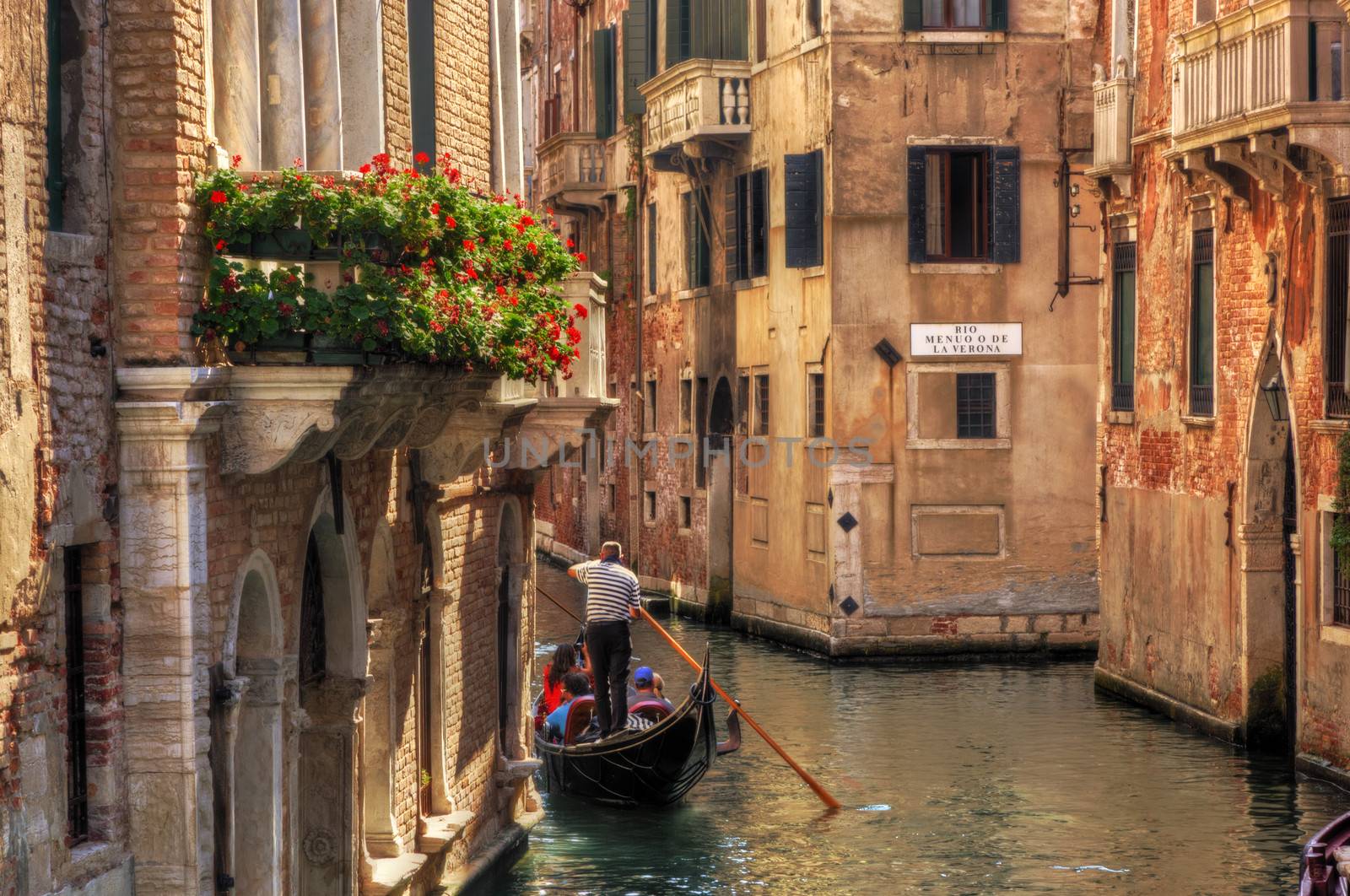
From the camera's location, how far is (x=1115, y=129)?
1916 centimetres

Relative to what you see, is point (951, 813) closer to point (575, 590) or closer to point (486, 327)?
point (486, 327)

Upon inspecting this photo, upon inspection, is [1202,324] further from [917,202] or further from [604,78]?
[604,78]

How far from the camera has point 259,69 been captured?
27.8 feet

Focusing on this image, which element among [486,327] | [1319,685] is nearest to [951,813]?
[1319,685]

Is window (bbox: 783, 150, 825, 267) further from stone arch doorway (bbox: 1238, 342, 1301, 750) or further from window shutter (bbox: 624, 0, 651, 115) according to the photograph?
stone arch doorway (bbox: 1238, 342, 1301, 750)

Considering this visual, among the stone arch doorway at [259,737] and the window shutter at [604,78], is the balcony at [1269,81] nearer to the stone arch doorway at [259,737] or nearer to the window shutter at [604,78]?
the stone arch doorway at [259,737]

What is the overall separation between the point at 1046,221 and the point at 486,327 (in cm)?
1491

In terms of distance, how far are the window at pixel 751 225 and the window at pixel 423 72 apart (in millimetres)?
13893

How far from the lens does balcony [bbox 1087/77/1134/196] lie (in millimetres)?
19062

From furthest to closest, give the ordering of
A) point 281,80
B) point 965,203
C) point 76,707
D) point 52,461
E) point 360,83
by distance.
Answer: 1. point 965,203
2. point 360,83
3. point 281,80
4. point 76,707
5. point 52,461

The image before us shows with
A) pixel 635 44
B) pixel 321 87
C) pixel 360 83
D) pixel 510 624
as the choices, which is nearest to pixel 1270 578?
pixel 510 624

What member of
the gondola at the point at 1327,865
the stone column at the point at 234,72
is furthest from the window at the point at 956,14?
the stone column at the point at 234,72

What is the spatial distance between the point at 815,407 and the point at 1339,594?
30.9ft

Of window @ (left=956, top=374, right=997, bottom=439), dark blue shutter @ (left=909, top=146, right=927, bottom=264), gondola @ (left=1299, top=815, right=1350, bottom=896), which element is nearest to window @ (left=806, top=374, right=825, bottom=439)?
window @ (left=956, top=374, right=997, bottom=439)
